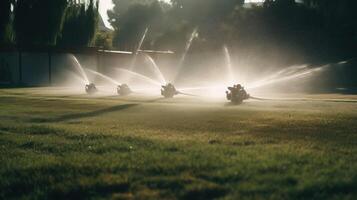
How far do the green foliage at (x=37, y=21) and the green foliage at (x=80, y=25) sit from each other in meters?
5.00

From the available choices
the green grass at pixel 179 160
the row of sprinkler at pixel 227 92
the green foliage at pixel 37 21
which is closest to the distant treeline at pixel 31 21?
the green foliage at pixel 37 21

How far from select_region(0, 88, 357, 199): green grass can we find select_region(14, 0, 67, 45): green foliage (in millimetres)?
27335

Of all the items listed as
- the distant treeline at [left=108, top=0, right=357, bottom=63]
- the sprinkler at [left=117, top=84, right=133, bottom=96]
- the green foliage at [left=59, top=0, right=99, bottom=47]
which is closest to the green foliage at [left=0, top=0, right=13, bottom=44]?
the green foliage at [left=59, top=0, right=99, bottom=47]

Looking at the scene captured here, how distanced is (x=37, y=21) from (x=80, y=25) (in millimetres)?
6729

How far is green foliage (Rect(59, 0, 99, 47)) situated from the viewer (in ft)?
140

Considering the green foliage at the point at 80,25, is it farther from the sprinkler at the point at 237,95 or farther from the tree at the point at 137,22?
the tree at the point at 137,22

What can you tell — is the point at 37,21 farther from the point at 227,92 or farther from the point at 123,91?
the point at 227,92

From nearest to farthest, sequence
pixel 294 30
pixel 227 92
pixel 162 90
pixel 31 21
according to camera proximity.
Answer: pixel 227 92, pixel 162 90, pixel 31 21, pixel 294 30

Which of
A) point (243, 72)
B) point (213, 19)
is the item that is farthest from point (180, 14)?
point (243, 72)

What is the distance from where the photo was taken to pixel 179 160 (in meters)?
6.39

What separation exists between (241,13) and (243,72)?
5761 millimetres

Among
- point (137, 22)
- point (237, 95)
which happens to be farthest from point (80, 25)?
point (137, 22)

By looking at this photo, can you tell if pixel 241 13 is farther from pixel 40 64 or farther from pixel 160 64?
pixel 40 64

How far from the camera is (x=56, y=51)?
3875 cm
